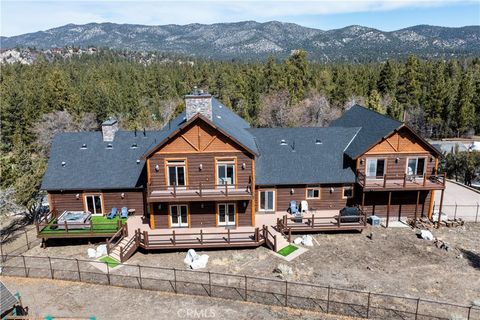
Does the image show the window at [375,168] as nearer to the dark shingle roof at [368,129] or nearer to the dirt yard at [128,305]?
the dark shingle roof at [368,129]

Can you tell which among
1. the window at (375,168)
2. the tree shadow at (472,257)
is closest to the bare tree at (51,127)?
the window at (375,168)

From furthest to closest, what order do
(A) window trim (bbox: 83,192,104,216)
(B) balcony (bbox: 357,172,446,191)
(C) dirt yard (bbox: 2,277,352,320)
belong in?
1. (A) window trim (bbox: 83,192,104,216)
2. (B) balcony (bbox: 357,172,446,191)
3. (C) dirt yard (bbox: 2,277,352,320)

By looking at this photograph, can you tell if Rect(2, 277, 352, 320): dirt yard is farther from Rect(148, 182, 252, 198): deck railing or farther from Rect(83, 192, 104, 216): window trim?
Rect(83, 192, 104, 216): window trim

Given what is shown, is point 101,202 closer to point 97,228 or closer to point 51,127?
point 97,228

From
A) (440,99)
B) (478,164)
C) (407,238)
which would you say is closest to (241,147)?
(407,238)

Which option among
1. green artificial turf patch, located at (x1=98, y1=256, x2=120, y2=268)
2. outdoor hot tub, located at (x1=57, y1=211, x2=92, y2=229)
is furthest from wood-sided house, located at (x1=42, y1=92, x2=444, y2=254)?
green artificial turf patch, located at (x1=98, y1=256, x2=120, y2=268)
